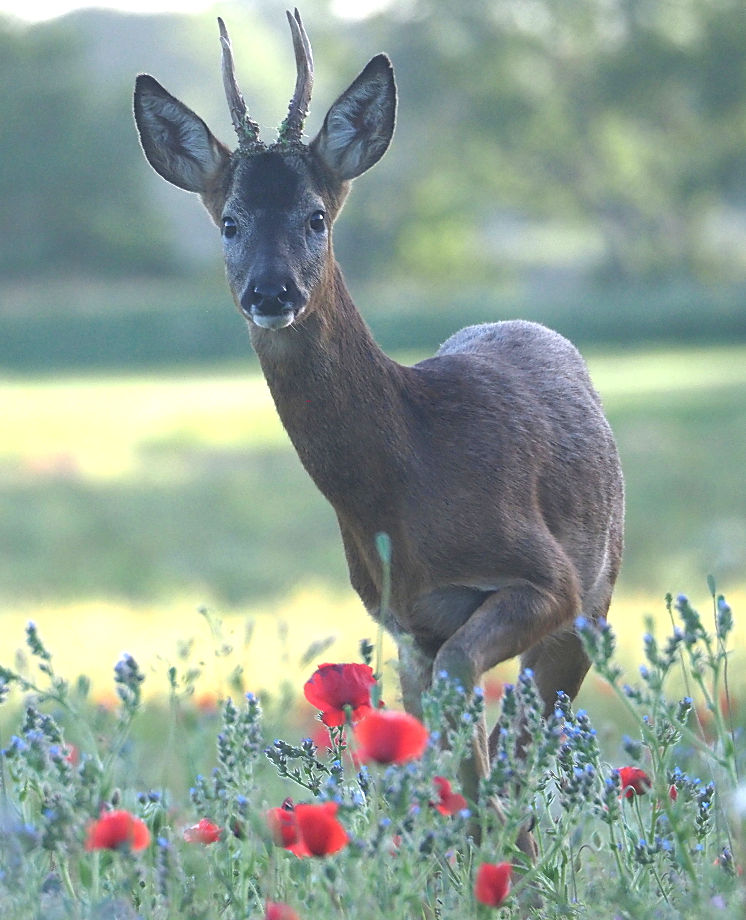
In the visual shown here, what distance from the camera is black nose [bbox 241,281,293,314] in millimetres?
3281

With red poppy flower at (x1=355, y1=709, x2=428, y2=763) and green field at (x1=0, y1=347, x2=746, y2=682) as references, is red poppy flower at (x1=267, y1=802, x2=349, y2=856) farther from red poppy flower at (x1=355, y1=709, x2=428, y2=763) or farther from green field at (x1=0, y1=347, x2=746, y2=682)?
green field at (x1=0, y1=347, x2=746, y2=682)

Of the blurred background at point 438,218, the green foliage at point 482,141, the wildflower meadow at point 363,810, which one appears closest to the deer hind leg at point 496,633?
the wildflower meadow at point 363,810

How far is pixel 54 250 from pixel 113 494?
28949 millimetres

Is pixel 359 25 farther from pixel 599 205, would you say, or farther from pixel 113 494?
pixel 113 494

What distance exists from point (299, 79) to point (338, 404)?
2.44 ft

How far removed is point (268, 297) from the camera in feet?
10.8

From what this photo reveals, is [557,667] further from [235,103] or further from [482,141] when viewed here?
[482,141]

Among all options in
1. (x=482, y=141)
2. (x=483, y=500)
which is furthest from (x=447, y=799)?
(x=482, y=141)

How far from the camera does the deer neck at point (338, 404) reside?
11.1 feet

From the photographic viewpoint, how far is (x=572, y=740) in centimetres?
273

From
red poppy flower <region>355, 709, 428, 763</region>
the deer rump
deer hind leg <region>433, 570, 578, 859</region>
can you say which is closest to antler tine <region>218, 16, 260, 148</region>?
the deer rump

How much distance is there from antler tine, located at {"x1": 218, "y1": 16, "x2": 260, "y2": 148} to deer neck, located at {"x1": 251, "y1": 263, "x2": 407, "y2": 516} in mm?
413

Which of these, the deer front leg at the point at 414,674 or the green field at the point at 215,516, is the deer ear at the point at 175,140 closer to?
the deer front leg at the point at 414,674

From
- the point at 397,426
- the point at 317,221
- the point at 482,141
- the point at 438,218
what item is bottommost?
the point at 397,426
